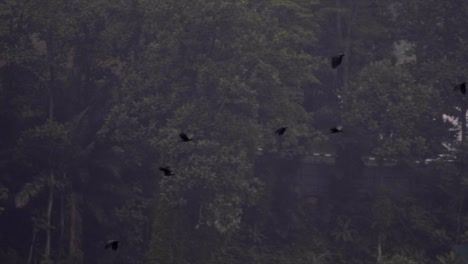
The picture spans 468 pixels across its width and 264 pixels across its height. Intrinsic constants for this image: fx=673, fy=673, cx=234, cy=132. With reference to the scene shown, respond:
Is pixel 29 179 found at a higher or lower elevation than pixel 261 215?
higher

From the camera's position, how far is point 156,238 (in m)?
17.3

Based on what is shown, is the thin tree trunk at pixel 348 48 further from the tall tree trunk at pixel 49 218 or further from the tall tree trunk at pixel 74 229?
the tall tree trunk at pixel 49 218

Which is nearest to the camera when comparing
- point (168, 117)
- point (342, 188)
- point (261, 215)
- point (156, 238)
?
point (156, 238)

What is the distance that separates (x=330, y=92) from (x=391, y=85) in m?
3.34

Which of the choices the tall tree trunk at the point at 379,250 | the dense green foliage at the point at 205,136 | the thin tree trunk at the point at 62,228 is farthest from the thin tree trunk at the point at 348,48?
the thin tree trunk at the point at 62,228

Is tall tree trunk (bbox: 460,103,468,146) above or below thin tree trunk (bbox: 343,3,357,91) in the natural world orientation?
below

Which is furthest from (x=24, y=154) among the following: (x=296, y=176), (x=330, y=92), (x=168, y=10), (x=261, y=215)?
(x=330, y=92)

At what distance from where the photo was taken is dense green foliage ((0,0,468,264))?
686 inches

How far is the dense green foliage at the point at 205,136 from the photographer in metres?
17.4

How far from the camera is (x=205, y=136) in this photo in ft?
59.2

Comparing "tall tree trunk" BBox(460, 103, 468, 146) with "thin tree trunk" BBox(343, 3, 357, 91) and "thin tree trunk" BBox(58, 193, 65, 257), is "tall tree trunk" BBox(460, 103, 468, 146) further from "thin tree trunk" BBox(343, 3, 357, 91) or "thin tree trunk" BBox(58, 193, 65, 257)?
"thin tree trunk" BBox(58, 193, 65, 257)

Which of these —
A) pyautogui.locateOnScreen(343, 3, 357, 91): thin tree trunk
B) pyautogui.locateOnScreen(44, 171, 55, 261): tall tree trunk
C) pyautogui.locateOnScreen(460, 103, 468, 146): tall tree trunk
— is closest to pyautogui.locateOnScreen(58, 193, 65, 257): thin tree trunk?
pyautogui.locateOnScreen(44, 171, 55, 261): tall tree trunk

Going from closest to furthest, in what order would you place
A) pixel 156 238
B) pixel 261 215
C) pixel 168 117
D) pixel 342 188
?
1. pixel 156 238
2. pixel 168 117
3. pixel 261 215
4. pixel 342 188

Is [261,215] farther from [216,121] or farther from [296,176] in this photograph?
[216,121]
